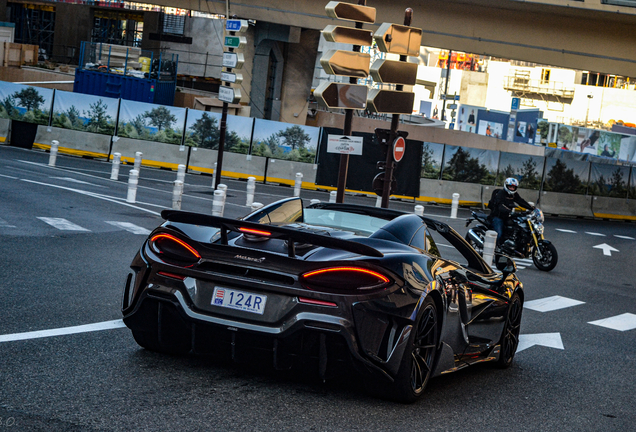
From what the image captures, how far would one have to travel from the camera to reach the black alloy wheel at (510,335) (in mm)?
7574

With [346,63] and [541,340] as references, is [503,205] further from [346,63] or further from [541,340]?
[541,340]

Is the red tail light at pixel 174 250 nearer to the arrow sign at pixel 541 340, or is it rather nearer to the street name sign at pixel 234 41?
the arrow sign at pixel 541 340

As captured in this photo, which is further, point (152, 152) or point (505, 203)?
point (152, 152)

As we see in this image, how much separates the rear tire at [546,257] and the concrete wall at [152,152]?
18.4 m

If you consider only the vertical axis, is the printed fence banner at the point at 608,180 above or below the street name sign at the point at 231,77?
below

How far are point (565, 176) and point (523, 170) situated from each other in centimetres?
180

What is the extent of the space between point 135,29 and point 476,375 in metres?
63.9

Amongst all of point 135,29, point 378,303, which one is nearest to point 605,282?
point 378,303

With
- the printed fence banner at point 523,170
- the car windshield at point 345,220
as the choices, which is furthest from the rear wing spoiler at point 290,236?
the printed fence banner at point 523,170

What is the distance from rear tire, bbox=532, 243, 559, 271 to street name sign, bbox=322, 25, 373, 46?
220 inches

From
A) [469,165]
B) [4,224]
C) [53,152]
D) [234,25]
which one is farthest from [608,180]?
[4,224]

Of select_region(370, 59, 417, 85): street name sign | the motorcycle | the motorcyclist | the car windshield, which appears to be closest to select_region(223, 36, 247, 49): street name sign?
select_region(370, 59, 417, 85): street name sign

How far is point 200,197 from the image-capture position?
2359 cm

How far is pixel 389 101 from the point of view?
671 inches
